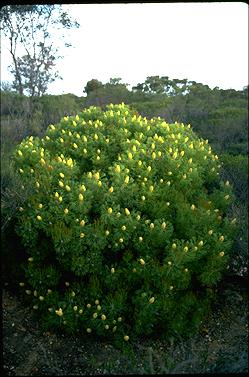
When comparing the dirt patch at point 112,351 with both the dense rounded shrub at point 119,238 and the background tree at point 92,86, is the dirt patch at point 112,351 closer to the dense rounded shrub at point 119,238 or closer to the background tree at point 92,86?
the dense rounded shrub at point 119,238

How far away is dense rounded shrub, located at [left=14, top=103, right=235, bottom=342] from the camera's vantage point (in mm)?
3875

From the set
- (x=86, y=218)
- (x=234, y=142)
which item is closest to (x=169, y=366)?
(x=86, y=218)

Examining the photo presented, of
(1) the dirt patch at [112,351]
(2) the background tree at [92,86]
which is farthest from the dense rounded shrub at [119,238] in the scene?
(2) the background tree at [92,86]

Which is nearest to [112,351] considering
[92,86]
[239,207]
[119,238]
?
[119,238]

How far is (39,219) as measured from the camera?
3838 millimetres

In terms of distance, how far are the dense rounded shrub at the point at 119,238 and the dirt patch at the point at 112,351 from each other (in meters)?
0.12

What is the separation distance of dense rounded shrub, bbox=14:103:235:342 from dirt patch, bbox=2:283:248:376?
0.12 metres

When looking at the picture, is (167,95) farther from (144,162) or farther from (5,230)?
(5,230)

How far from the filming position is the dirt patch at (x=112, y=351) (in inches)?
137

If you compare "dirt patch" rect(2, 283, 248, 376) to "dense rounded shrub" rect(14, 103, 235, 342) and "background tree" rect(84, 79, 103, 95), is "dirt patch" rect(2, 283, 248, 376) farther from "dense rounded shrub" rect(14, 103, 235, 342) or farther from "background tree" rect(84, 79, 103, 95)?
"background tree" rect(84, 79, 103, 95)

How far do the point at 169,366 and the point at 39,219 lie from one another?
1301mm

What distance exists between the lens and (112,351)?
3.99 meters

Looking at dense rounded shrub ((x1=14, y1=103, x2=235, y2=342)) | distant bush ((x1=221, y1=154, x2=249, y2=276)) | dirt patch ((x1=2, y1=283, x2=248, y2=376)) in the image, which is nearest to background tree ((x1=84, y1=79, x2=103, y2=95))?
distant bush ((x1=221, y1=154, x2=249, y2=276))

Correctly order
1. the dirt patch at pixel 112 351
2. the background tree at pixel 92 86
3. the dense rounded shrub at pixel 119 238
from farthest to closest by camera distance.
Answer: the background tree at pixel 92 86 → the dense rounded shrub at pixel 119 238 → the dirt patch at pixel 112 351
